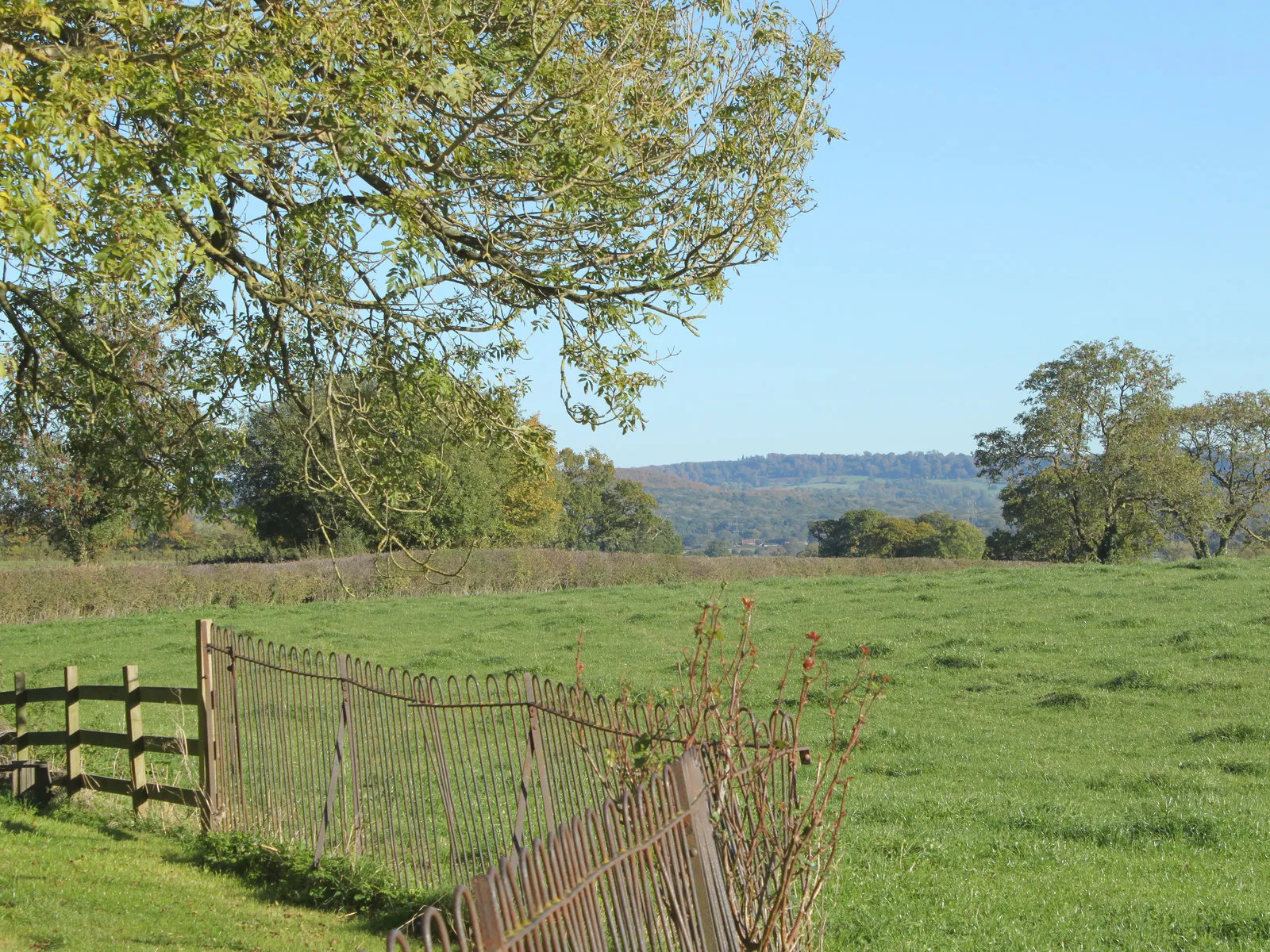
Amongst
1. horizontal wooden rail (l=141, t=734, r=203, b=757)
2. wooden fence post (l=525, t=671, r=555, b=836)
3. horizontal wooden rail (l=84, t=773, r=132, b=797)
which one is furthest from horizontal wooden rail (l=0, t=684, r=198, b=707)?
wooden fence post (l=525, t=671, r=555, b=836)

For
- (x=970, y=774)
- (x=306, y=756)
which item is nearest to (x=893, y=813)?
(x=970, y=774)

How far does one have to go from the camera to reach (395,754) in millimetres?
7340

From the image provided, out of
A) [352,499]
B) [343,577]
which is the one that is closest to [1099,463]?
[343,577]

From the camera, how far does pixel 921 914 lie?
6.21 m

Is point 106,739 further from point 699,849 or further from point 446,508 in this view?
point 446,508

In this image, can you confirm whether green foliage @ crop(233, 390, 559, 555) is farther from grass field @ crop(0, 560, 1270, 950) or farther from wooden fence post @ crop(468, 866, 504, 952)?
wooden fence post @ crop(468, 866, 504, 952)

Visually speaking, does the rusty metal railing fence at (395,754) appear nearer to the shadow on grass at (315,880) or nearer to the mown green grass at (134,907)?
the shadow on grass at (315,880)

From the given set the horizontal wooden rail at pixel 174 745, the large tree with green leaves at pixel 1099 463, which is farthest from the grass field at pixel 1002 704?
the large tree with green leaves at pixel 1099 463

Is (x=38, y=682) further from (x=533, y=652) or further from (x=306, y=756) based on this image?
(x=306, y=756)

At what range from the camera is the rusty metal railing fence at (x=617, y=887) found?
2.51m

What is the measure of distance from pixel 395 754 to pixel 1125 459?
4095 cm

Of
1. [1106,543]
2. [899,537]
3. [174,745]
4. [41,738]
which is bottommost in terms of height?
[899,537]

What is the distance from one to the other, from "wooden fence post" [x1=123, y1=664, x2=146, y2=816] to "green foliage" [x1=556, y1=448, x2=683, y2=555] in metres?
54.6

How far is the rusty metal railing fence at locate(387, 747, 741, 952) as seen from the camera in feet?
8.25
